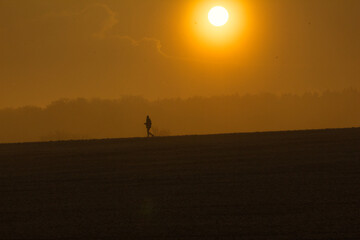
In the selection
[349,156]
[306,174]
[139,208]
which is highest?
[349,156]

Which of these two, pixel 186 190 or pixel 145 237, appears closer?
pixel 145 237

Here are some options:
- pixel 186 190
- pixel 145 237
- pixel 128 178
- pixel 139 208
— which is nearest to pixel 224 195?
pixel 186 190

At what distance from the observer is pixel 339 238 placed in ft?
16.3

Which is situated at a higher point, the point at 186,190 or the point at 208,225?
the point at 186,190

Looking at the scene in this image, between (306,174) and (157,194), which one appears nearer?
(157,194)

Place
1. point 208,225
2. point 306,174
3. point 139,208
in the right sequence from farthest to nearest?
point 306,174 < point 139,208 < point 208,225

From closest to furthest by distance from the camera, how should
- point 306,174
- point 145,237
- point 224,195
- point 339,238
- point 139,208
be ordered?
point 339,238 → point 145,237 → point 139,208 → point 224,195 → point 306,174

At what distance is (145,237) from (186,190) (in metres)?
2.98

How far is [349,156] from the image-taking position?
41.8 feet

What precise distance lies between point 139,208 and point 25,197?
99.0 inches

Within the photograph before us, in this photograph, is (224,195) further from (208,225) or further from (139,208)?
(208,225)

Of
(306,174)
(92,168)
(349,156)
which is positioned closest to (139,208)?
(306,174)

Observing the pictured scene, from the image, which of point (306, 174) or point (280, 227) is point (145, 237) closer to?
point (280, 227)

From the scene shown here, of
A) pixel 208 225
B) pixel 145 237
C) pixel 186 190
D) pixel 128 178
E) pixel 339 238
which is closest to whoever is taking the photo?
pixel 339 238
